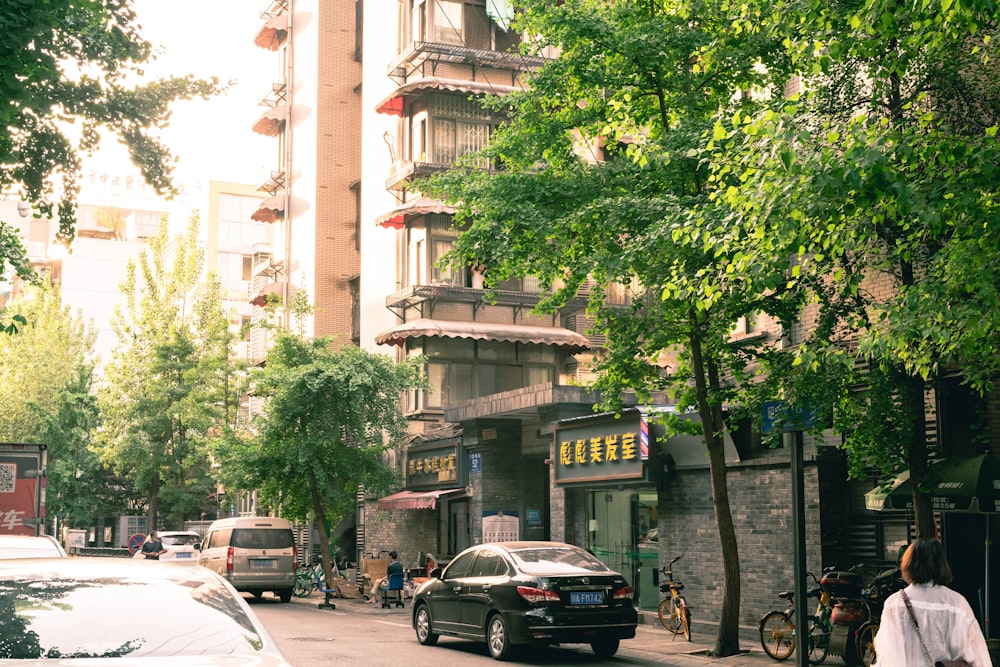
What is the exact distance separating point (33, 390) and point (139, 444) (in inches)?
722

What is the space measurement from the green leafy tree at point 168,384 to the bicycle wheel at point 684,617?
102 feet

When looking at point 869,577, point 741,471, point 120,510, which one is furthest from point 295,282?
point 869,577

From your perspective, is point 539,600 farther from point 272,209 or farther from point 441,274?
point 272,209

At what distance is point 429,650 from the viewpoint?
17594mm

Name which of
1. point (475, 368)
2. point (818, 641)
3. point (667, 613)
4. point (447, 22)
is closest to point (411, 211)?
point (475, 368)

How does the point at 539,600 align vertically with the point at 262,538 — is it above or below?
below

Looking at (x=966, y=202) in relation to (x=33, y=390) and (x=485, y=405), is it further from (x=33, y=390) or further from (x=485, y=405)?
(x=33, y=390)

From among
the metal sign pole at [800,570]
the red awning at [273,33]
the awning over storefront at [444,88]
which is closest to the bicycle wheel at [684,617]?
the metal sign pole at [800,570]

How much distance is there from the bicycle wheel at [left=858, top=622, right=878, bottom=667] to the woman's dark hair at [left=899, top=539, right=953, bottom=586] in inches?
352

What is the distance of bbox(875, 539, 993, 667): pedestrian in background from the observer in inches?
245

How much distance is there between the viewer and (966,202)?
31.3ft

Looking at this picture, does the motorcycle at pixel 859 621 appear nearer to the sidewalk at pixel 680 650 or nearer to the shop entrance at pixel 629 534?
the sidewalk at pixel 680 650

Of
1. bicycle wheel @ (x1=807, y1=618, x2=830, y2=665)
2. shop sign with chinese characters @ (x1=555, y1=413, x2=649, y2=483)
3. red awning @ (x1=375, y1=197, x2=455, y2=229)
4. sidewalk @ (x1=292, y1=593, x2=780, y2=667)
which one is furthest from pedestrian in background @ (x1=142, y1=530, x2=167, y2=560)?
bicycle wheel @ (x1=807, y1=618, x2=830, y2=665)

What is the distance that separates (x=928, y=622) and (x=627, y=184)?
10.9 metres
